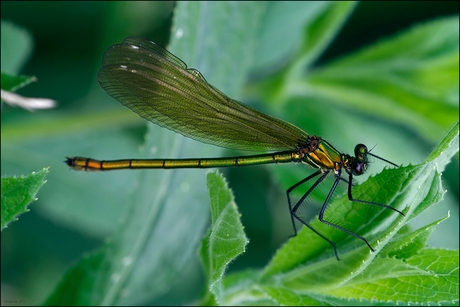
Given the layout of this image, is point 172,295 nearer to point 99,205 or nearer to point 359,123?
point 99,205

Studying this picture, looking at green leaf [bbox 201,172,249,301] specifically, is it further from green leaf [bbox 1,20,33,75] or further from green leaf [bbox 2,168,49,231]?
green leaf [bbox 1,20,33,75]

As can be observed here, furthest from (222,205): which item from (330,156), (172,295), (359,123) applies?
(359,123)

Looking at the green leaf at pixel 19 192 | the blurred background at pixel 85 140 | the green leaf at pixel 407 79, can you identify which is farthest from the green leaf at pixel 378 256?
the green leaf at pixel 407 79

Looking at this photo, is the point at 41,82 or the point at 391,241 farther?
the point at 41,82

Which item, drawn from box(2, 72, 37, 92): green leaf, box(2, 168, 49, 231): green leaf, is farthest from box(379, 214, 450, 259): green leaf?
box(2, 72, 37, 92): green leaf

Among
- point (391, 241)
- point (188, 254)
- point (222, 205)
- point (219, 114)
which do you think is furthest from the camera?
point (219, 114)

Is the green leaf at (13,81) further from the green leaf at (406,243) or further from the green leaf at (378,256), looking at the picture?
the green leaf at (406,243)

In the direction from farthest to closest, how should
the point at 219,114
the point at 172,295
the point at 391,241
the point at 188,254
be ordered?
the point at 172,295, the point at 219,114, the point at 188,254, the point at 391,241
